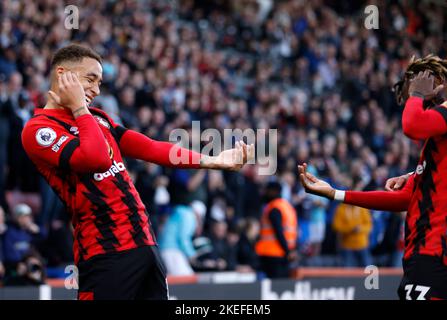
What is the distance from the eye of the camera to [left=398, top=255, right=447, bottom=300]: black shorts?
5242 millimetres

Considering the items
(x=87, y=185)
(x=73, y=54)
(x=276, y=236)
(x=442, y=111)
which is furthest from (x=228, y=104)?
(x=442, y=111)

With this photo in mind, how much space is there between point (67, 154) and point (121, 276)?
0.82m

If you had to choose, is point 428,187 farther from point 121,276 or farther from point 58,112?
point 58,112

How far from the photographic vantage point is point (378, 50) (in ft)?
77.2

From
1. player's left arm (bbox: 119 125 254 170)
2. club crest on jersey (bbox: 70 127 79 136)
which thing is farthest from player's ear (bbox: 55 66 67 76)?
player's left arm (bbox: 119 125 254 170)

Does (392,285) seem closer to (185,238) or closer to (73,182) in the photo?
(185,238)

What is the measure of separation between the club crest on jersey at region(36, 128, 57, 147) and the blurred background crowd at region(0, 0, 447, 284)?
193 inches

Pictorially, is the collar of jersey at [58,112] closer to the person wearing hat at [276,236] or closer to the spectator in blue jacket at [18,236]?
the spectator in blue jacket at [18,236]

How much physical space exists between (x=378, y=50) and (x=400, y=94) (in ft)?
59.1

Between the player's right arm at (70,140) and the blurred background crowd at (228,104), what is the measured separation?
4.86 metres

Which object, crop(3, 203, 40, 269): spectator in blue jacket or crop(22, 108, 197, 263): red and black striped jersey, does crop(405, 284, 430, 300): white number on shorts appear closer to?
crop(22, 108, 197, 263): red and black striped jersey

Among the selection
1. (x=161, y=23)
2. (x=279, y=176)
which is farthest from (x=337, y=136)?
(x=161, y=23)
